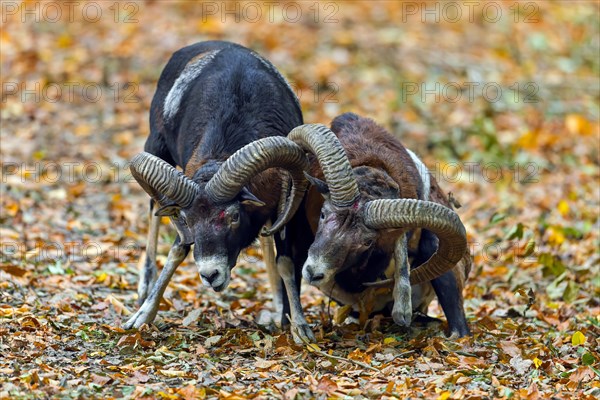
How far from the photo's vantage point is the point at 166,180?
29.1 feet

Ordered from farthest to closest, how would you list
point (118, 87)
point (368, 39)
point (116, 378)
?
1. point (368, 39)
2. point (118, 87)
3. point (116, 378)

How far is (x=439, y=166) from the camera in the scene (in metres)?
17.2

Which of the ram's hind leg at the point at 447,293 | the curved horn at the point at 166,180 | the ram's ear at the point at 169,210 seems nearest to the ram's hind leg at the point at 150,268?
the ram's ear at the point at 169,210

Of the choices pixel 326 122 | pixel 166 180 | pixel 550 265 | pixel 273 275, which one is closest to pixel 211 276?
pixel 166 180

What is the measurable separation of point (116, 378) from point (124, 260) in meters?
4.70

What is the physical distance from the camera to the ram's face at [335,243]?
8742 mm

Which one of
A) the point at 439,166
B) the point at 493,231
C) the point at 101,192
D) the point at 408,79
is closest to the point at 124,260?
the point at 101,192

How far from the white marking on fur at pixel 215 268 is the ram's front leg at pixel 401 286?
5.34 ft

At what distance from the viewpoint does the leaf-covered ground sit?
8.57m

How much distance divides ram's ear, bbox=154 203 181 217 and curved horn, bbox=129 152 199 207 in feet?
0.46

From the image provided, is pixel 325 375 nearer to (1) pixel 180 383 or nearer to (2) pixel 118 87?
(1) pixel 180 383

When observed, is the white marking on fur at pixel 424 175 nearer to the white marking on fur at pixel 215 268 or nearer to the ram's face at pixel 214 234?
the ram's face at pixel 214 234

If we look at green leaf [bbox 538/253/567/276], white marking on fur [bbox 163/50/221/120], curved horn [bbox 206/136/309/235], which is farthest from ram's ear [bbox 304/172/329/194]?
green leaf [bbox 538/253/567/276]

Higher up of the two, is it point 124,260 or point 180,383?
point 180,383
